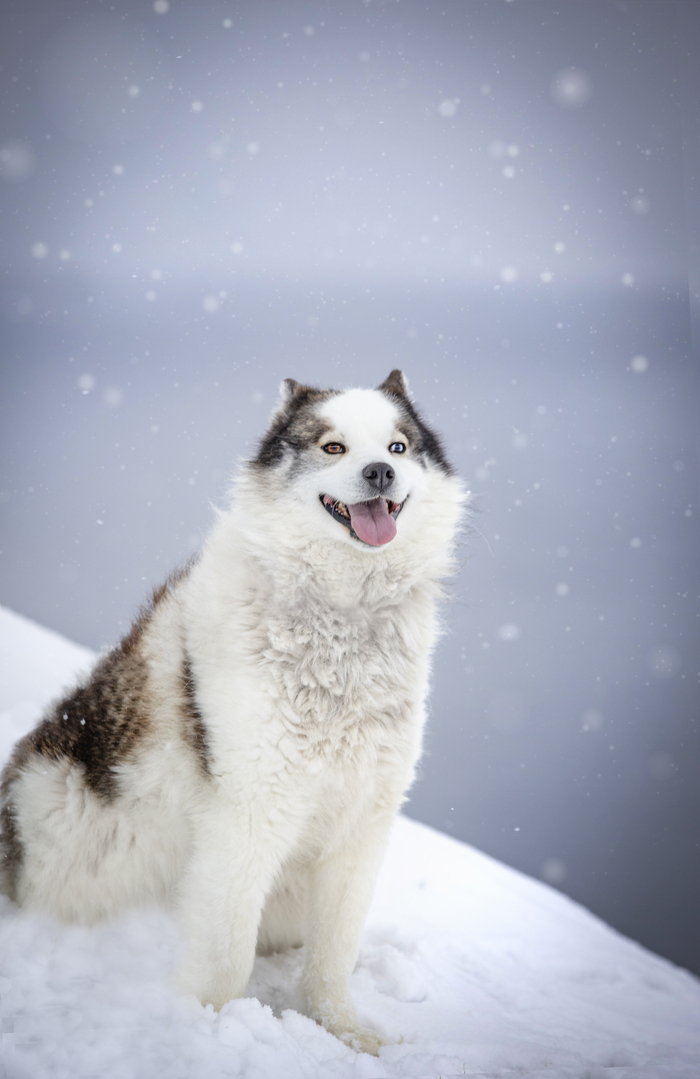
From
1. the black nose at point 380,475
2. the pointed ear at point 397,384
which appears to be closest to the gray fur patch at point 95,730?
the black nose at point 380,475

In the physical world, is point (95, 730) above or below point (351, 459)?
below

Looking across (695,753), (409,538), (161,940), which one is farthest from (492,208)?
(161,940)

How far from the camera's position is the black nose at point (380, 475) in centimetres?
189

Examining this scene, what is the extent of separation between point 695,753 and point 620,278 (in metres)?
2.26

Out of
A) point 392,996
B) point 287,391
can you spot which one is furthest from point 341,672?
point 392,996

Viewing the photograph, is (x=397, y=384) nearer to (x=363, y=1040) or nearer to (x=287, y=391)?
(x=287, y=391)

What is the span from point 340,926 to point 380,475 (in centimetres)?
152

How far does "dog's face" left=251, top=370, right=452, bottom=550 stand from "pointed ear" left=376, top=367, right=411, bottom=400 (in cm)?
3

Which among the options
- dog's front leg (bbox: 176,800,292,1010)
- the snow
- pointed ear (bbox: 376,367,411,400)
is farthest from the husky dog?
pointed ear (bbox: 376,367,411,400)

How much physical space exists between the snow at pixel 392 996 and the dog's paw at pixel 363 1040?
0.27 ft

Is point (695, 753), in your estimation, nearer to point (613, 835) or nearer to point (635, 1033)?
point (613, 835)

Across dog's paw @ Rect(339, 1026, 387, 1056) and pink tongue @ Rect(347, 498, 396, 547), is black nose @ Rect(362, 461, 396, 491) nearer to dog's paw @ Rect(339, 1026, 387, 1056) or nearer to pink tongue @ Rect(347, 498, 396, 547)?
pink tongue @ Rect(347, 498, 396, 547)

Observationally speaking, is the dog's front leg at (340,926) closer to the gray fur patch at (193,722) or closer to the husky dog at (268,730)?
the husky dog at (268,730)

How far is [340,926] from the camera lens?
6.61ft
